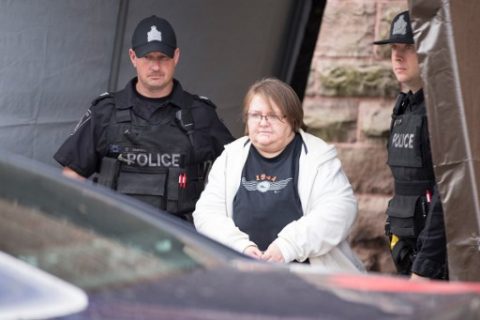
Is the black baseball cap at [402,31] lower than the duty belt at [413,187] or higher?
higher

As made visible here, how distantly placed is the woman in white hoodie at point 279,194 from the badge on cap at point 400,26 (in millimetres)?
553

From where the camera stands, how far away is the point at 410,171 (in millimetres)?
5078

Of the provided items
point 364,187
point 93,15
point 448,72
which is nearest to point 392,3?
point 364,187

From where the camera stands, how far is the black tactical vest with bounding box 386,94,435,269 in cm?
503

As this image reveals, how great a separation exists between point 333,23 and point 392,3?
0.42 meters

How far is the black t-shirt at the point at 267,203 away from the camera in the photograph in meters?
4.98

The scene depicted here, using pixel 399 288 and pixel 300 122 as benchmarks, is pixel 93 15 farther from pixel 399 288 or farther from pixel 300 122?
pixel 399 288

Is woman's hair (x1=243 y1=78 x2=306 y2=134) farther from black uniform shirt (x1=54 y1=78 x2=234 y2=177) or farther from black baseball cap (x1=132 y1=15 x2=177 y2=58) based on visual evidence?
black baseball cap (x1=132 y1=15 x2=177 y2=58)

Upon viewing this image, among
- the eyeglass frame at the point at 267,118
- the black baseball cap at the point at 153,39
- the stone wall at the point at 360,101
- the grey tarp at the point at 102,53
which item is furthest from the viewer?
the stone wall at the point at 360,101

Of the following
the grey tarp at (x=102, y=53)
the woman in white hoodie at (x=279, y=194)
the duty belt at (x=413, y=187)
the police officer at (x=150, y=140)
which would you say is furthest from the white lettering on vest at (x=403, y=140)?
the grey tarp at (x=102, y=53)

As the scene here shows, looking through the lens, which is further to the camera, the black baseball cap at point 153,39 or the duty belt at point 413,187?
the black baseball cap at point 153,39

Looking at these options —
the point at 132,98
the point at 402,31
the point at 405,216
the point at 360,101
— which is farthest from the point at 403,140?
the point at 360,101

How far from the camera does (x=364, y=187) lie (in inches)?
316

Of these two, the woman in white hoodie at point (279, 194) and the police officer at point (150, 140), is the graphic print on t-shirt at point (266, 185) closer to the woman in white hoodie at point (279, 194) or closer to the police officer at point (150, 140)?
the woman in white hoodie at point (279, 194)
